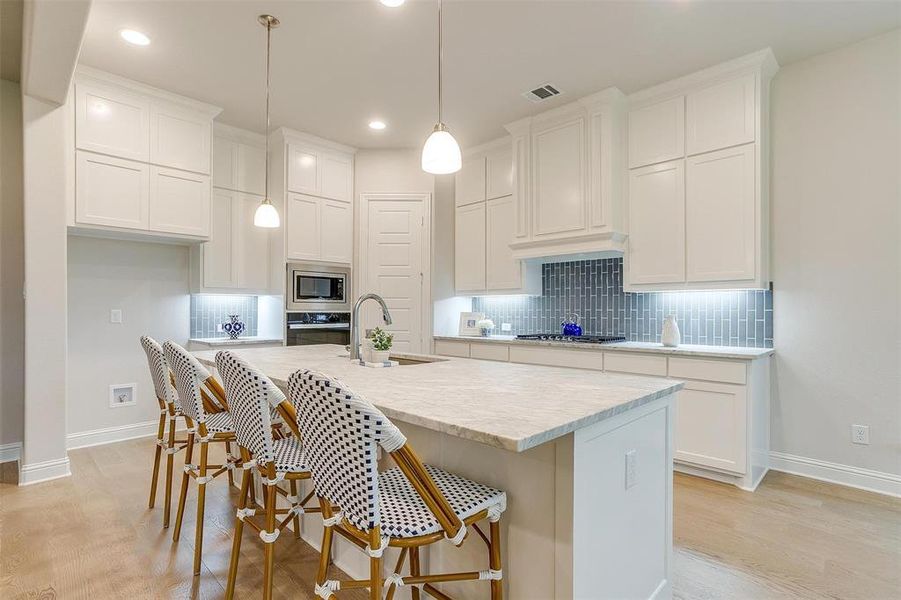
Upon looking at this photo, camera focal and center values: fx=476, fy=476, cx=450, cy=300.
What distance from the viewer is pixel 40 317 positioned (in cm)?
316

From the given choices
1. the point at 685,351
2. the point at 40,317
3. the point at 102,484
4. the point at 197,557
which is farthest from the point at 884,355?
the point at 40,317

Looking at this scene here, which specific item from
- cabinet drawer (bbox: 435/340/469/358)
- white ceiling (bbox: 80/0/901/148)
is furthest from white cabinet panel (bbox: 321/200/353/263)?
cabinet drawer (bbox: 435/340/469/358)

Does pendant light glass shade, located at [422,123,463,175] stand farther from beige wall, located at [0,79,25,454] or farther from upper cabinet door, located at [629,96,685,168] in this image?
beige wall, located at [0,79,25,454]

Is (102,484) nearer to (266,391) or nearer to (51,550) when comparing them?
(51,550)

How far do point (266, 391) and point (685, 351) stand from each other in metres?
2.72

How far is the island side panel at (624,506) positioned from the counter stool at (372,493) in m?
0.24

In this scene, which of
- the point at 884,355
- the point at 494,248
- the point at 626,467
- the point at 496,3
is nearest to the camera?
the point at 626,467

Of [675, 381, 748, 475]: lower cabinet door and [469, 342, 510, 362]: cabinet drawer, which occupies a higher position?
[469, 342, 510, 362]: cabinet drawer

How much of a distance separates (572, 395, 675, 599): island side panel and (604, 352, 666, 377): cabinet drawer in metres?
1.62

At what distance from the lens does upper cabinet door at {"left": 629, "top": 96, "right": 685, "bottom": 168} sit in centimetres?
353

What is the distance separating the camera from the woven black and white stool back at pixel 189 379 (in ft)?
6.74

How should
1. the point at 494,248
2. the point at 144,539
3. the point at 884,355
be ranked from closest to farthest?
1. the point at 144,539
2. the point at 884,355
3. the point at 494,248

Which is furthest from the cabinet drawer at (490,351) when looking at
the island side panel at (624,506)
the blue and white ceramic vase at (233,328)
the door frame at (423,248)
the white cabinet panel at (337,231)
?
the island side panel at (624,506)

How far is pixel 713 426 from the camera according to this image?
3.10 metres
